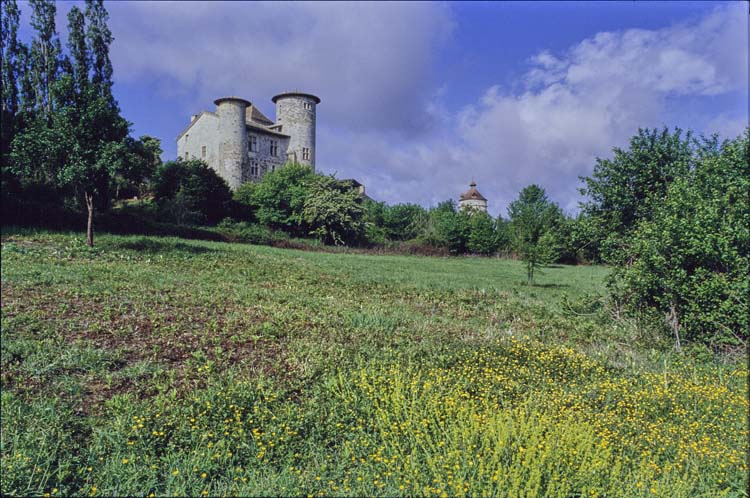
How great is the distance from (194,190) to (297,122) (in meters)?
25.7

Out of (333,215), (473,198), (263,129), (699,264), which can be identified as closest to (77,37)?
(333,215)

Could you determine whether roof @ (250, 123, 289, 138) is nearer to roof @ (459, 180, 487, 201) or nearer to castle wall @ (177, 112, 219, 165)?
castle wall @ (177, 112, 219, 165)

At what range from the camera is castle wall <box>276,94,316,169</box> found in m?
60.6

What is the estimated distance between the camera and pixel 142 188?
43.7 meters

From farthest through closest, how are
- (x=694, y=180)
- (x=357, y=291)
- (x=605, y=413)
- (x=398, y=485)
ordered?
(x=357, y=291), (x=694, y=180), (x=605, y=413), (x=398, y=485)

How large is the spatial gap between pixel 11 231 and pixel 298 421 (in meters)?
18.6

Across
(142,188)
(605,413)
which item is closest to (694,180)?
(605,413)

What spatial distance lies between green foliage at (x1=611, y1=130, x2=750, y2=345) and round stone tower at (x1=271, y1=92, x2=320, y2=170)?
52974 mm

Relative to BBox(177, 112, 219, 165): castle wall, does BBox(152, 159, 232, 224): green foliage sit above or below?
below

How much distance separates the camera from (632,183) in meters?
14.9

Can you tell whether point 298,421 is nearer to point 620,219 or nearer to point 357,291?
point 357,291

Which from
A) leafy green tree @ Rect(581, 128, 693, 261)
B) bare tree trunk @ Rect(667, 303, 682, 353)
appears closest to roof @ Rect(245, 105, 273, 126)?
leafy green tree @ Rect(581, 128, 693, 261)

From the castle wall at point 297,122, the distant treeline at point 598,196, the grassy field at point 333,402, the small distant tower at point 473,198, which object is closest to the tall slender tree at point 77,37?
the distant treeline at point 598,196

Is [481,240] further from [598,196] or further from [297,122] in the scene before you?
[598,196]
